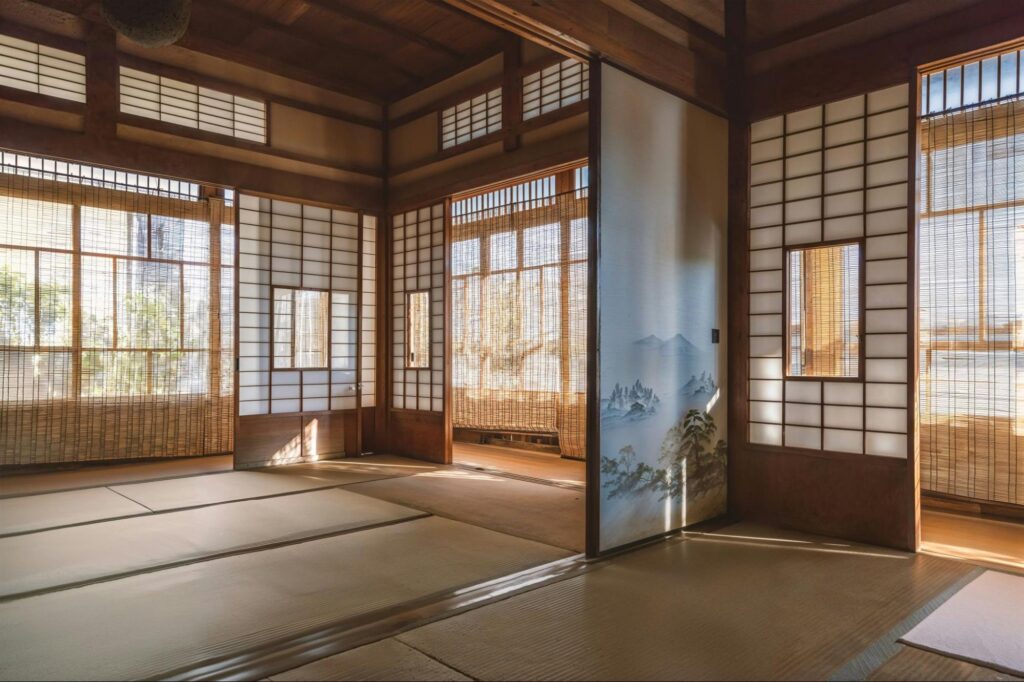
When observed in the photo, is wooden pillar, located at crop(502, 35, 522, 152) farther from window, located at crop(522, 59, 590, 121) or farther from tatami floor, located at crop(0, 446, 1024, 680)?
tatami floor, located at crop(0, 446, 1024, 680)

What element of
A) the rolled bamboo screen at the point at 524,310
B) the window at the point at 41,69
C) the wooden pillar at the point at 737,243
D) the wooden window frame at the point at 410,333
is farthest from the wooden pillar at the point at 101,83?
the wooden pillar at the point at 737,243

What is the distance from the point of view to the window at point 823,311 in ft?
12.7

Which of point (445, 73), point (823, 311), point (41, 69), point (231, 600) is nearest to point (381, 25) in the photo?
point (445, 73)

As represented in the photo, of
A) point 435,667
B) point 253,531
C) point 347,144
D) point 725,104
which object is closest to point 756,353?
point 725,104

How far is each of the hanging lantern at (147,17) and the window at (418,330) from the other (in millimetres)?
3347

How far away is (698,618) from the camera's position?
2.48m

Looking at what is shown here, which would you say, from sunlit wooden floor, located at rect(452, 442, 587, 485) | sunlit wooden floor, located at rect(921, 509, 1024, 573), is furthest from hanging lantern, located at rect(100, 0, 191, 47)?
sunlit wooden floor, located at rect(921, 509, 1024, 573)

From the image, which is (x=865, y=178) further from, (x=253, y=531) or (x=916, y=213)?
(x=253, y=531)

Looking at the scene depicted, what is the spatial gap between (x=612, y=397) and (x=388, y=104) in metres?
4.72

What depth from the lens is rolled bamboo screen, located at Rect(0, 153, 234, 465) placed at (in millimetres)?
5309

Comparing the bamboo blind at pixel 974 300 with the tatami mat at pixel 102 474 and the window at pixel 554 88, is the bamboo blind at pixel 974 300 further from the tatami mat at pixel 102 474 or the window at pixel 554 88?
the tatami mat at pixel 102 474

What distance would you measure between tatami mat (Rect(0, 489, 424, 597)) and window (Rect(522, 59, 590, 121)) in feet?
10.6

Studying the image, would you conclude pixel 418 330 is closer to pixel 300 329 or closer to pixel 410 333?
pixel 410 333

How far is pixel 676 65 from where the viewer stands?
3734mm
